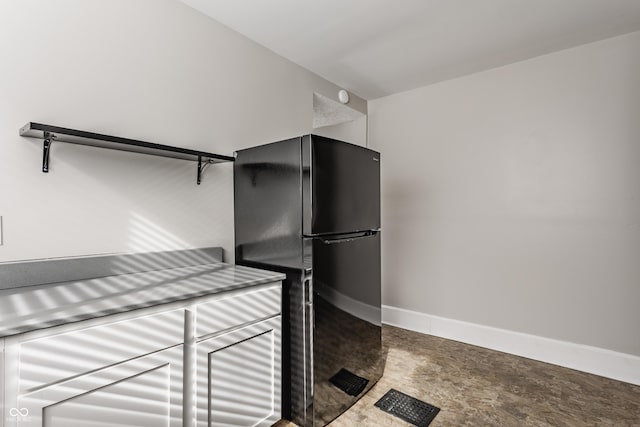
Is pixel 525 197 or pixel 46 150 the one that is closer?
pixel 46 150

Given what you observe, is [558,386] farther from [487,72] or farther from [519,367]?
[487,72]

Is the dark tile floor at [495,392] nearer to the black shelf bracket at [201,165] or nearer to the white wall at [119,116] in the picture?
the white wall at [119,116]

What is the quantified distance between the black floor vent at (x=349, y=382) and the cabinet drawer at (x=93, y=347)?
3.15 ft

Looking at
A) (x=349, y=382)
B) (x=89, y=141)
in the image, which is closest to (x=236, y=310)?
(x=349, y=382)

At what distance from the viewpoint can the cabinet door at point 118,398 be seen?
0.97 meters

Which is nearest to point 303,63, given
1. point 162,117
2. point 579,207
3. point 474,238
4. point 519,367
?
point 162,117

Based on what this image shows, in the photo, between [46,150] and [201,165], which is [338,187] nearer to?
[201,165]

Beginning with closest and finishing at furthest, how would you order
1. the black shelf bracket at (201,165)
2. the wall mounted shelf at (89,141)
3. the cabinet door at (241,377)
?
the wall mounted shelf at (89,141), the cabinet door at (241,377), the black shelf bracket at (201,165)

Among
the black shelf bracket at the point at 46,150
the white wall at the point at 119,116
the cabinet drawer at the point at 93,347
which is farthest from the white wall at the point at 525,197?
the black shelf bracket at the point at 46,150

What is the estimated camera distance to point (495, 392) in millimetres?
2096

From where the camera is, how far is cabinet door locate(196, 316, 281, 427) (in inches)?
54.4

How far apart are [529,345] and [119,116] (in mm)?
3325

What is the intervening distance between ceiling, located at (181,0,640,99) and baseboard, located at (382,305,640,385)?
2.29m

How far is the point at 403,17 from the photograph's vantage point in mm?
2088
